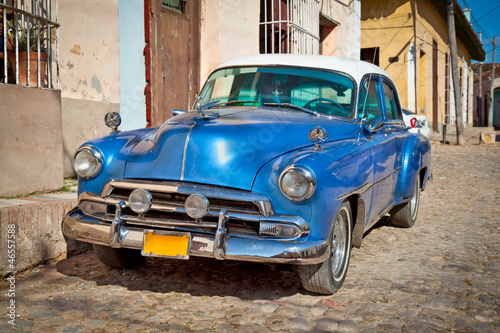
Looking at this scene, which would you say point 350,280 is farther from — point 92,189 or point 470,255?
point 92,189

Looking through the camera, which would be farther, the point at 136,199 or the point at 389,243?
the point at 389,243

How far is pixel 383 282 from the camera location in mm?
3688

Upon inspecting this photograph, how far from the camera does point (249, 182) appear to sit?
9.96ft

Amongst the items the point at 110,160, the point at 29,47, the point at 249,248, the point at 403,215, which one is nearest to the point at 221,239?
the point at 249,248

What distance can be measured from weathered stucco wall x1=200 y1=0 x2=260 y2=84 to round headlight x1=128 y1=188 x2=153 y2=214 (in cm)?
588

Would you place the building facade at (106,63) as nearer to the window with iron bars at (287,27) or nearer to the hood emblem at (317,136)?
the window with iron bars at (287,27)

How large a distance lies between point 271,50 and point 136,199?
8.58 metres

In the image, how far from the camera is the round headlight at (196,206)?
2986 mm

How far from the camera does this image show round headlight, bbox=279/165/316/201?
2.95m

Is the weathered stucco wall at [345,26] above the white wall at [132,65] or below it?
above

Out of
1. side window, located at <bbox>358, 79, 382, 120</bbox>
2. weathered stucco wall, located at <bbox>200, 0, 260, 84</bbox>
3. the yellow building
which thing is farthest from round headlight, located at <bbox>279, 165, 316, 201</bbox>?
the yellow building

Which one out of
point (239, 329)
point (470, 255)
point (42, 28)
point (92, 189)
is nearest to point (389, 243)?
point (470, 255)

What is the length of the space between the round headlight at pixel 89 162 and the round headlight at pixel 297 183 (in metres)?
1.25

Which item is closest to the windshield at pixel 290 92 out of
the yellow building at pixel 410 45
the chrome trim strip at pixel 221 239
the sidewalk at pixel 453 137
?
the chrome trim strip at pixel 221 239
